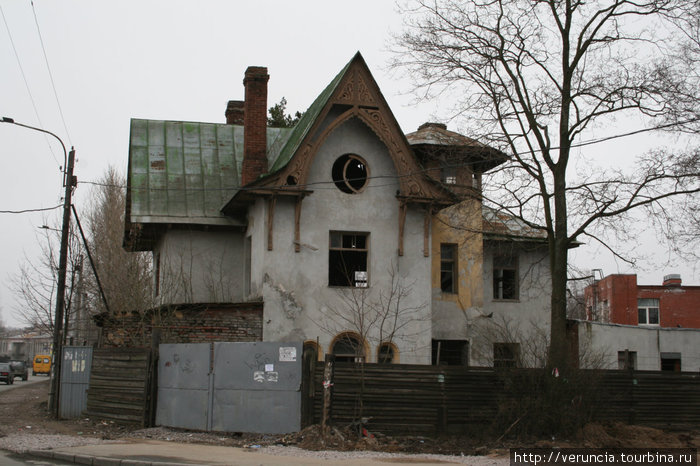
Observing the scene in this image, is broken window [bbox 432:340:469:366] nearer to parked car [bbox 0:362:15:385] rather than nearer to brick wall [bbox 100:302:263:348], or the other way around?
brick wall [bbox 100:302:263:348]

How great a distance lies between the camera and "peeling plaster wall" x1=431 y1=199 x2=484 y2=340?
958 inches

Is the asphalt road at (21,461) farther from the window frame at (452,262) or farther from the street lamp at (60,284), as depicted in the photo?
the window frame at (452,262)

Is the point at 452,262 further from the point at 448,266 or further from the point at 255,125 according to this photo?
the point at 255,125

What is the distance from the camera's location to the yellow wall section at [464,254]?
80.6 feet

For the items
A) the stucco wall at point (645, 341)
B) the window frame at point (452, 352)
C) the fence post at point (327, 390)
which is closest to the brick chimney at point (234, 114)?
the window frame at point (452, 352)

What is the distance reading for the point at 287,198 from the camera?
71.5ft

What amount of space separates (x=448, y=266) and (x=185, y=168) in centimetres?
979

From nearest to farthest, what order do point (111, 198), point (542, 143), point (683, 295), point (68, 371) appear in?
1. point (68, 371)
2. point (542, 143)
3. point (111, 198)
4. point (683, 295)

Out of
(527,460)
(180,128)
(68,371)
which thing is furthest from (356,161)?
(527,460)

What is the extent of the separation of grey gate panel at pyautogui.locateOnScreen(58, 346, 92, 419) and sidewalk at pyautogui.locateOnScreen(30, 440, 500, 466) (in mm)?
5667

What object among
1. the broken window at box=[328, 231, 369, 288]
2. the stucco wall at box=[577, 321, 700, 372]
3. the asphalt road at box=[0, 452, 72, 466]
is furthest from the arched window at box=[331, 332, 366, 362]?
the asphalt road at box=[0, 452, 72, 466]

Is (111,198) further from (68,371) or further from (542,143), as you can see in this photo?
(542,143)

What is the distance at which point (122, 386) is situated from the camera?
17766 millimetres

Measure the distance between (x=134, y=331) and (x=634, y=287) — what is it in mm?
38550
